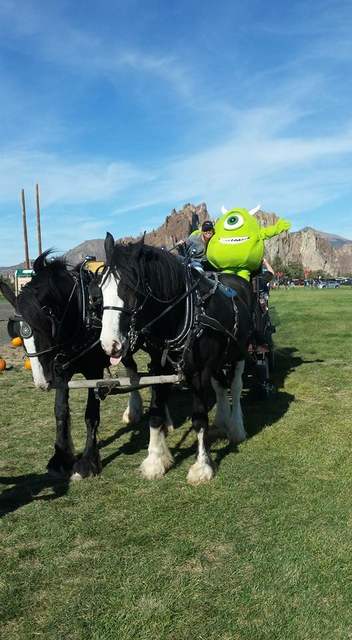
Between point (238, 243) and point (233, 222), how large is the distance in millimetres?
343

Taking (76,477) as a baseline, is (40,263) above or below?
above

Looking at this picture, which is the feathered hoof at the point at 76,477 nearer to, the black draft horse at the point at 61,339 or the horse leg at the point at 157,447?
the black draft horse at the point at 61,339

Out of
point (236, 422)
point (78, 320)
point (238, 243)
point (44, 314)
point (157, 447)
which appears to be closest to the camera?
point (44, 314)

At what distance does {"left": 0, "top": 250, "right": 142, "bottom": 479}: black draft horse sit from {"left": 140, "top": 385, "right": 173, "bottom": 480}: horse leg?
54 cm

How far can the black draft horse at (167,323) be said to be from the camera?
12.9ft

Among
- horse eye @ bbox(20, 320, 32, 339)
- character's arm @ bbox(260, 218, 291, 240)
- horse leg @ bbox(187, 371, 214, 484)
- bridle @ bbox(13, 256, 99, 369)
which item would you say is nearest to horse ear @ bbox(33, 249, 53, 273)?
bridle @ bbox(13, 256, 99, 369)

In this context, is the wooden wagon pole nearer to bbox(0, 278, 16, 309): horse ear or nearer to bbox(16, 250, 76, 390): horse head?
bbox(16, 250, 76, 390): horse head

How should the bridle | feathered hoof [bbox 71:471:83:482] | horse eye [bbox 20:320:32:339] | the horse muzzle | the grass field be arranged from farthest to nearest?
feathered hoof [bbox 71:471:83:482]
the bridle
horse eye [bbox 20:320:32:339]
the horse muzzle
the grass field

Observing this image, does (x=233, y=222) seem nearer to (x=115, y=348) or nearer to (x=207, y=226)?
(x=207, y=226)

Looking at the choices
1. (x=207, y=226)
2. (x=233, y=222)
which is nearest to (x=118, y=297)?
(x=233, y=222)

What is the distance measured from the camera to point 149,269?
430cm

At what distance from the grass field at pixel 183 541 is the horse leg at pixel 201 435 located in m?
0.12

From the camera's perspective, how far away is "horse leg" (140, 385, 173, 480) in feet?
16.1

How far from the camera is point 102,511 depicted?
4.23m
